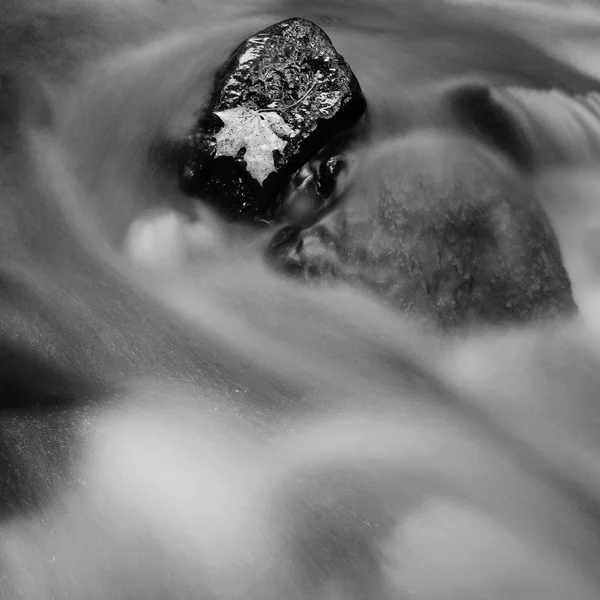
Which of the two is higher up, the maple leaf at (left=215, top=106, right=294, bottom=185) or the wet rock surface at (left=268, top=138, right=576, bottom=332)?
the maple leaf at (left=215, top=106, right=294, bottom=185)

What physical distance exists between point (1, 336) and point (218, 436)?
3.55 ft

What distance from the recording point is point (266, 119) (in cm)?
342

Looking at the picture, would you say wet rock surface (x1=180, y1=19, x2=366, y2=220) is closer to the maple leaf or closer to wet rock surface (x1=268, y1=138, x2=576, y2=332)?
the maple leaf

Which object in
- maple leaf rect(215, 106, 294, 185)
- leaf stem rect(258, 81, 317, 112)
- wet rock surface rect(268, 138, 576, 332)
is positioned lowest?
wet rock surface rect(268, 138, 576, 332)

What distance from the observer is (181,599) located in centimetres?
241

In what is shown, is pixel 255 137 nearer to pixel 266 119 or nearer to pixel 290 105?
pixel 266 119

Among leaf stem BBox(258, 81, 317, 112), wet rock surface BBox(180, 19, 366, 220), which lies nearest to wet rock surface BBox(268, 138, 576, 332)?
wet rock surface BBox(180, 19, 366, 220)

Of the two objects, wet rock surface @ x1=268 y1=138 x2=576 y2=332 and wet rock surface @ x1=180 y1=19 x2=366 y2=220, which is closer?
wet rock surface @ x1=268 y1=138 x2=576 y2=332

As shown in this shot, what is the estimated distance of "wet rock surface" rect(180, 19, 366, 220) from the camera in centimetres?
340

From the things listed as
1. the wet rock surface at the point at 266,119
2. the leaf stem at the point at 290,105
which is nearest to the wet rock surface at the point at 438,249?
the wet rock surface at the point at 266,119

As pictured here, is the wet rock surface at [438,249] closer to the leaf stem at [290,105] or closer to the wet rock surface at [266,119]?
the wet rock surface at [266,119]

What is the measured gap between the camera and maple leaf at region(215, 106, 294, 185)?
3.38 metres

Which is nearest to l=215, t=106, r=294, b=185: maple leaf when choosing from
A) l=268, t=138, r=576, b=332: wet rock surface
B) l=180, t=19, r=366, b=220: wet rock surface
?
l=180, t=19, r=366, b=220: wet rock surface

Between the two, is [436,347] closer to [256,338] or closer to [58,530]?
[256,338]
